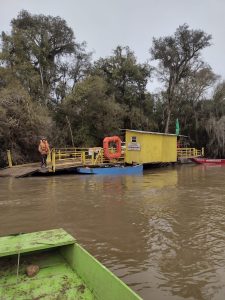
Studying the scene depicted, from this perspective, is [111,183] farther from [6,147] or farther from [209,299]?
[209,299]

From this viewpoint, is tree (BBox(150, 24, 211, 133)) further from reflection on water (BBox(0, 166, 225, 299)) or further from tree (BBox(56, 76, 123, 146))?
reflection on water (BBox(0, 166, 225, 299))

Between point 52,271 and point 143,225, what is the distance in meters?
3.82

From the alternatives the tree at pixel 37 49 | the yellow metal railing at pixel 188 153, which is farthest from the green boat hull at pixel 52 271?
the tree at pixel 37 49

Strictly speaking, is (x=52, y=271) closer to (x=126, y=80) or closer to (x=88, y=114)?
(x=88, y=114)

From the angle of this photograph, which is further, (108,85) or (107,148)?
(108,85)

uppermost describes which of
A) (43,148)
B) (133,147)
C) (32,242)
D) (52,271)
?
(133,147)

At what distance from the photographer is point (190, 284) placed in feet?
16.3

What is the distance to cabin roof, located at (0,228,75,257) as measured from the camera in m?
4.56

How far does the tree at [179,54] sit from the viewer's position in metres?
39.2

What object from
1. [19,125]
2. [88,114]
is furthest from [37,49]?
[19,125]

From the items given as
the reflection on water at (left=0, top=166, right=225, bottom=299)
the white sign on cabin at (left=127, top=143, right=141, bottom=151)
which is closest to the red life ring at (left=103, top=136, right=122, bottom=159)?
the white sign on cabin at (left=127, top=143, right=141, bottom=151)

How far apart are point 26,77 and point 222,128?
60.5 ft

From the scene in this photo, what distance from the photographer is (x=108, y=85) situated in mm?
35344

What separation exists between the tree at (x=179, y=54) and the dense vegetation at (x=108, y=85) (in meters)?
0.10
